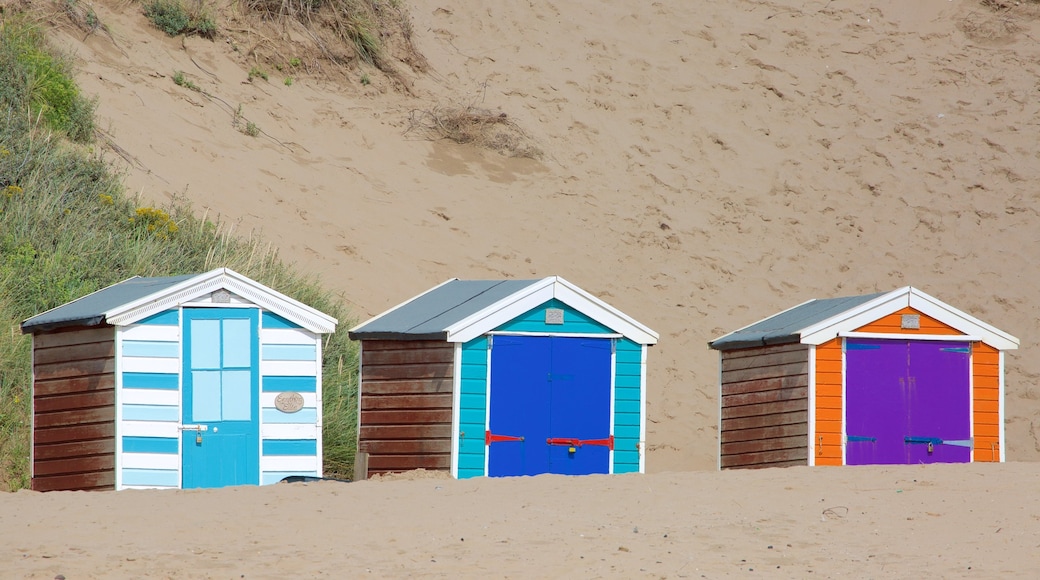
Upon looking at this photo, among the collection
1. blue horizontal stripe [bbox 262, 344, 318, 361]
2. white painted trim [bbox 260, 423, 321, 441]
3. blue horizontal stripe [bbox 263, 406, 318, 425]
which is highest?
blue horizontal stripe [bbox 262, 344, 318, 361]

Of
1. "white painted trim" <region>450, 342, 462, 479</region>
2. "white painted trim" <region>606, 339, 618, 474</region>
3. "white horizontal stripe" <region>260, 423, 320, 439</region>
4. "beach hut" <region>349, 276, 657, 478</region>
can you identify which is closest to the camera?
"white horizontal stripe" <region>260, 423, 320, 439</region>

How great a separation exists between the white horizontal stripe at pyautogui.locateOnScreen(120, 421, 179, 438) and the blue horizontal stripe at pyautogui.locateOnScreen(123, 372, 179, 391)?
324 millimetres

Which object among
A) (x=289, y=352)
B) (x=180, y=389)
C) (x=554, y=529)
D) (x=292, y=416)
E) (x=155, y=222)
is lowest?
(x=554, y=529)

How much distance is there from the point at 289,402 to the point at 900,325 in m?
6.17

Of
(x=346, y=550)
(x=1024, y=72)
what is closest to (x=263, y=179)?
(x=346, y=550)

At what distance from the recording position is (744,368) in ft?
49.1

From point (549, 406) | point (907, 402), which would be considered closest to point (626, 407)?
point (549, 406)

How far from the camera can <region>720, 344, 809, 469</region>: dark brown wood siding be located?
14.1 metres

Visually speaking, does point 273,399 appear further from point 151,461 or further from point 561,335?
point 561,335

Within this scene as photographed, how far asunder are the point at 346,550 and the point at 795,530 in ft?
10.6

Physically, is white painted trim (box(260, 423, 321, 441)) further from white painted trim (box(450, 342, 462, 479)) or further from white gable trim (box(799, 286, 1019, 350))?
white gable trim (box(799, 286, 1019, 350))

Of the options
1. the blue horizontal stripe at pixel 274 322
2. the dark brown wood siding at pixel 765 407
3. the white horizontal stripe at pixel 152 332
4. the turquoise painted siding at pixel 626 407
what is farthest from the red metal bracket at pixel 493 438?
the white horizontal stripe at pixel 152 332

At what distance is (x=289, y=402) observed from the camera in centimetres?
1301

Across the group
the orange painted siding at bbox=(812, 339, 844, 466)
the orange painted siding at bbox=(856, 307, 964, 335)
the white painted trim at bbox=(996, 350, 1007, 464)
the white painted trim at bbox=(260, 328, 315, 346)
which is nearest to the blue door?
the white painted trim at bbox=(260, 328, 315, 346)
